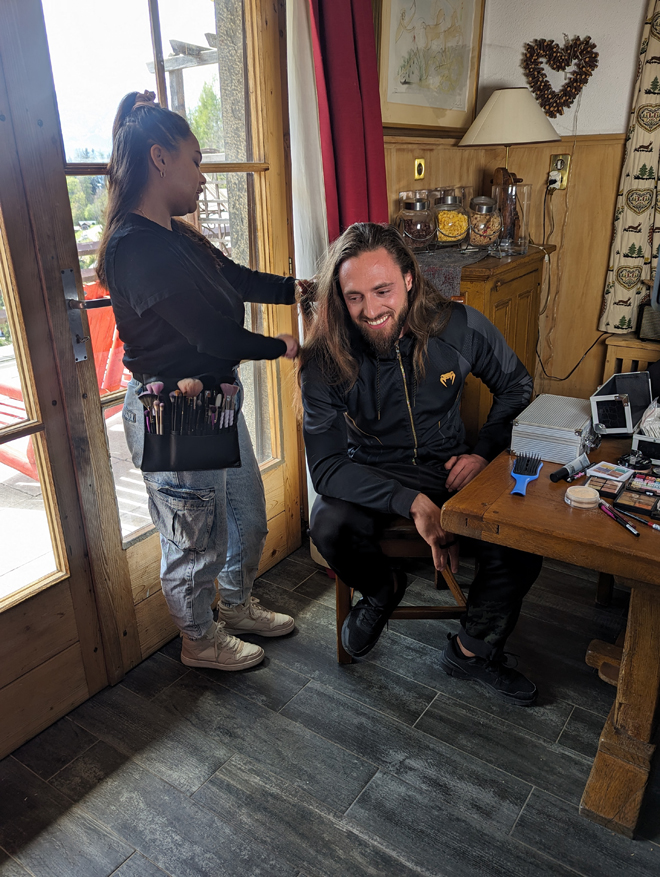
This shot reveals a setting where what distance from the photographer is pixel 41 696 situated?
5.44 ft

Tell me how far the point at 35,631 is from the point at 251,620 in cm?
61

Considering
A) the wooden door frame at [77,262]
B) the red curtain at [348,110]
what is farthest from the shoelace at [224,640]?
the red curtain at [348,110]

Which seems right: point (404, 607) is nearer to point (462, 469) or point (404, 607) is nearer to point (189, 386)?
point (462, 469)

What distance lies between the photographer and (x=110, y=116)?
1579 millimetres

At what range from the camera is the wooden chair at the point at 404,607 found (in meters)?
1.71

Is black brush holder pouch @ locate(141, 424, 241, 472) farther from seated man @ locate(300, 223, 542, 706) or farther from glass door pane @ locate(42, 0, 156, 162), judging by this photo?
glass door pane @ locate(42, 0, 156, 162)

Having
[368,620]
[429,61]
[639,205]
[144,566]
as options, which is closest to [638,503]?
[368,620]

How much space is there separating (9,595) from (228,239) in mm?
1173

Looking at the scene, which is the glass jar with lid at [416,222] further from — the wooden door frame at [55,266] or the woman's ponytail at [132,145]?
the wooden door frame at [55,266]

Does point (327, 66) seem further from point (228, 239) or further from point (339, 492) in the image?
point (339, 492)

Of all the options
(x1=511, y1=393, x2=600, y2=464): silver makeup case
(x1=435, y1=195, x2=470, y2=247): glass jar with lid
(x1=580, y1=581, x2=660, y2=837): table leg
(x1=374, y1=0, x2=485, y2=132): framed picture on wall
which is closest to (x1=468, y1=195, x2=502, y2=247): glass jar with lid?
(x1=435, y1=195, x2=470, y2=247): glass jar with lid

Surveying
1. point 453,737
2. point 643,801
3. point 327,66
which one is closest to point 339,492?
point 453,737

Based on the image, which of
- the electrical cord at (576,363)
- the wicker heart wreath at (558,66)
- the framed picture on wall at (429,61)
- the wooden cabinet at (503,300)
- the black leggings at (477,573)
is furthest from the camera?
the electrical cord at (576,363)

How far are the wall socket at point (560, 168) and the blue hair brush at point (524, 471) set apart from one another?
200 centimetres
